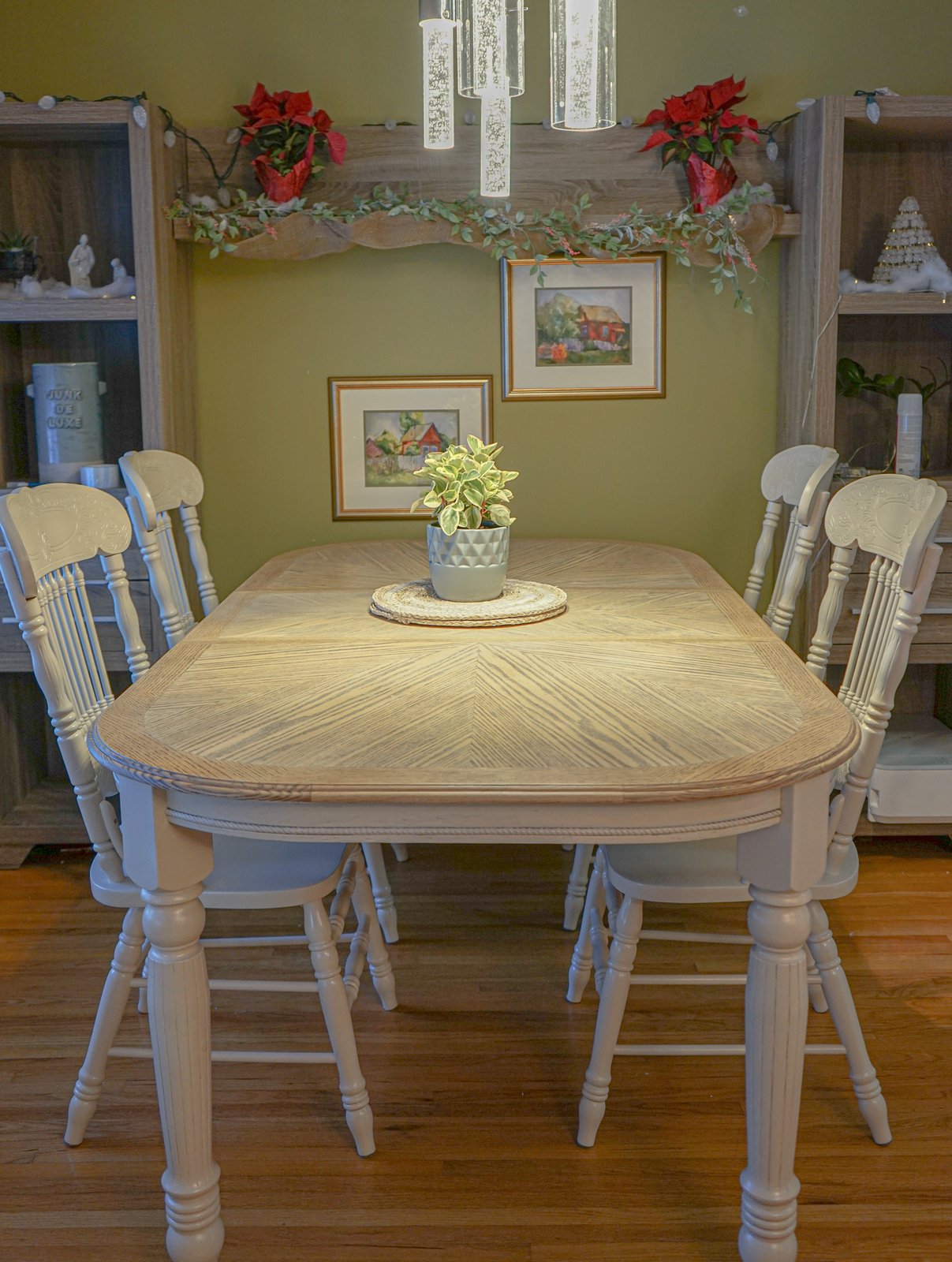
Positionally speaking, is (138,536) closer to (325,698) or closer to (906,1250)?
(325,698)

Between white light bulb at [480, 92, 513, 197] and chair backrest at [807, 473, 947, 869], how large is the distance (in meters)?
0.84

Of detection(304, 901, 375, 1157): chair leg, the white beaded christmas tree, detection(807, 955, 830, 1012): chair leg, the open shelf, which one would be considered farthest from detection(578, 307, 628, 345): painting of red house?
detection(304, 901, 375, 1157): chair leg

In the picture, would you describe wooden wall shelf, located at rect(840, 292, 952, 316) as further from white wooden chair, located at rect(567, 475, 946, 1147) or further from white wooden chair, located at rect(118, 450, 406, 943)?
white wooden chair, located at rect(118, 450, 406, 943)

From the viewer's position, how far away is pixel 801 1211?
6.15 ft

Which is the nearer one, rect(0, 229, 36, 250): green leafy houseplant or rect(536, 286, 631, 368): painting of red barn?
rect(0, 229, 36, 250): green leafy houseplant

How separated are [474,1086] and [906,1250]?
765 mm

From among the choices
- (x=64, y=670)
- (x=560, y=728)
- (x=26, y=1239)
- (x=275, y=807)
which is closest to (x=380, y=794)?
(x=275, y=807)

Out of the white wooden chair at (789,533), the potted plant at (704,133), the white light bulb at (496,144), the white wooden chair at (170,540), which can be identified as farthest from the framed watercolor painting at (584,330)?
the white light bulb at (496,144)

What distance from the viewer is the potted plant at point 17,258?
3182 mm

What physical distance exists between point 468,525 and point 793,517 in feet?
2.72

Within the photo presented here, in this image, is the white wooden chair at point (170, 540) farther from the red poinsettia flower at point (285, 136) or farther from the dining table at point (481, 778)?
the red poinsettia flower at point (285, 136)

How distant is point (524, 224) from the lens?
10.5 feet

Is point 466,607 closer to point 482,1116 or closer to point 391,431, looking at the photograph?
point 482,1116

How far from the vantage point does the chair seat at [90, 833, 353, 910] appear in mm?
1892
